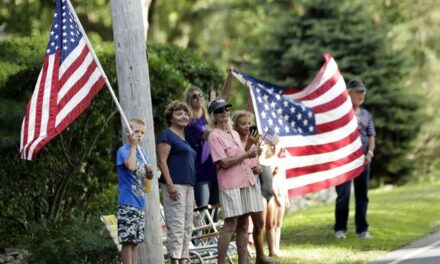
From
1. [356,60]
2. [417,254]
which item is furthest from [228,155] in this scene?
[356,60]

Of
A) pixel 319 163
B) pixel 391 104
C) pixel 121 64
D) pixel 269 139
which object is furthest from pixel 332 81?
pixel 391 104

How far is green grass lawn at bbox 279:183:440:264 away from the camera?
12969 millimetres

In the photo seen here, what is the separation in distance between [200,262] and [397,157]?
18177 millimetres

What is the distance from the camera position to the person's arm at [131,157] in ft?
32.6

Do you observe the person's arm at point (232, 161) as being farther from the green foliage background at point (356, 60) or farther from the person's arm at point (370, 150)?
the green foliage background at point (356, 60)

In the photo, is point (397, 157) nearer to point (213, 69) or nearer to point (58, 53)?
point (213, 69)

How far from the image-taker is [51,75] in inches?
393

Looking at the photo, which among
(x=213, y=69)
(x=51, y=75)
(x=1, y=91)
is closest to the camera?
(x=51, y=75)

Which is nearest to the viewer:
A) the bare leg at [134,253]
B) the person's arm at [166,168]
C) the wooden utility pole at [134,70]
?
the bare leg at [134,253]

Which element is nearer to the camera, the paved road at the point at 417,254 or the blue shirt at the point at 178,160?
the blue shirt at the point at 178,160

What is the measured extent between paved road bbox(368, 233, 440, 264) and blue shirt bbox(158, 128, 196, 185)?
105 inches

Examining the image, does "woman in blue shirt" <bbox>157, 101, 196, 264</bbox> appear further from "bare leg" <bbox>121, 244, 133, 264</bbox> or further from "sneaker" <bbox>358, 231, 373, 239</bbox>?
"sneaker" <bbox>358, 231, 373, 239</bbox>

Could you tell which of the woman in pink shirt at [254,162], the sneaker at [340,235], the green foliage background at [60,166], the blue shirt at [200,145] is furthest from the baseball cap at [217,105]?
the sneaker at [340,235]

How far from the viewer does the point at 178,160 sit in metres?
11.0
